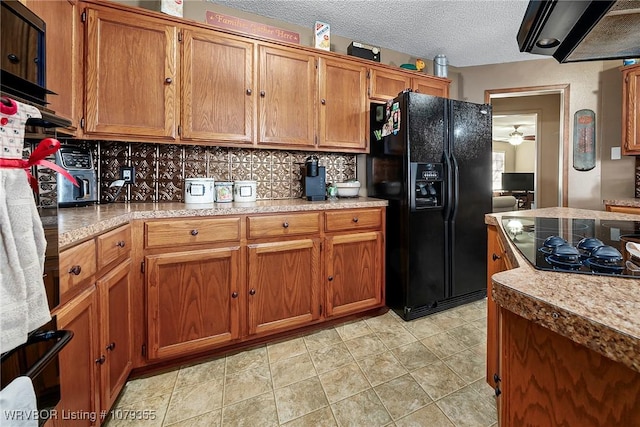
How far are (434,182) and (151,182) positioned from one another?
7.26 feet

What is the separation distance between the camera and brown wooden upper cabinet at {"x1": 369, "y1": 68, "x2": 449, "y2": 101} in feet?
8.34

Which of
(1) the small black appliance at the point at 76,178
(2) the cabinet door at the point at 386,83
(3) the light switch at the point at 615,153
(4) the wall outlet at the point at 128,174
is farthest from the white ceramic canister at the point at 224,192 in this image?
(3) the light switch at the point at 615,153

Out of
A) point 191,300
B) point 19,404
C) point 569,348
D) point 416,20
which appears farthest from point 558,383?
point 416,20

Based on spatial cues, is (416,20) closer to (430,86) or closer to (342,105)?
(430,86)

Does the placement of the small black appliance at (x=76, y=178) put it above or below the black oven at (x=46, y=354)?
above

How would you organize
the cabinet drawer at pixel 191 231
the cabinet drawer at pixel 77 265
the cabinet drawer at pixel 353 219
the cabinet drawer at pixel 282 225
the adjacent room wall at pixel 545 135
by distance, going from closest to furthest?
the cabinet drawer at pixel 77 265, the cabinet drawer at pixel 191 231, the cabinet drawer at pixel 282 225, the cabinet drawer at pixel 353 219, the adjacent room wall at pixel 545 135

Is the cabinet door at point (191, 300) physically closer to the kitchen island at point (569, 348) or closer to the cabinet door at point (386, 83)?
the kitchen island at point (569, 348)

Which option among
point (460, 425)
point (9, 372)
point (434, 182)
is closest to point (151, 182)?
point (9, 372)

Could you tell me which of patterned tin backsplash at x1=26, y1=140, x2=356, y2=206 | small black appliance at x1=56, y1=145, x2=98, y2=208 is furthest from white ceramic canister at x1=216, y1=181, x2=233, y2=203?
small black appliance at x1=56, y1=145, x2=98, y2=208

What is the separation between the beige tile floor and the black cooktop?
0.93 meters

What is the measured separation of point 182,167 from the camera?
2.18 metres

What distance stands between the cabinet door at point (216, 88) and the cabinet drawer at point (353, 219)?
0.84 meters

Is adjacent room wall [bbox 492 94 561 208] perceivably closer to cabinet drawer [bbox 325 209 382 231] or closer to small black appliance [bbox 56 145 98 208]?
cabinet drawer [bbox 325 209 382 231]

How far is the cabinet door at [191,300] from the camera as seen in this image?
63.6 inches
